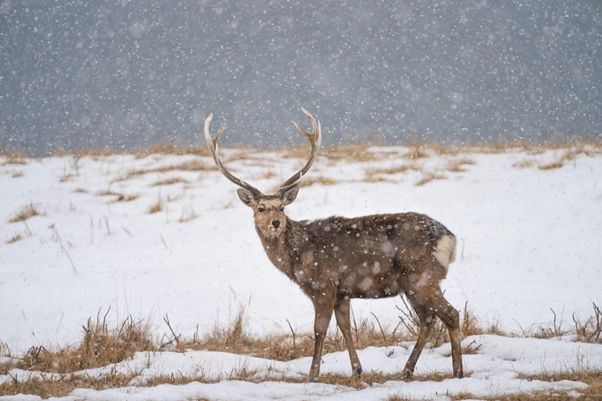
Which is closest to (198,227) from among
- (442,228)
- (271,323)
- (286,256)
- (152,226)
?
(152,226)

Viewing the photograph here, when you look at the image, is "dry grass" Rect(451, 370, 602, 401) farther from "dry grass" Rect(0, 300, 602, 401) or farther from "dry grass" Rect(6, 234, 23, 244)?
"dry grass" Rect(6, 234, 23, 244)

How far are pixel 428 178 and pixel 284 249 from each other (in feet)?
32.6

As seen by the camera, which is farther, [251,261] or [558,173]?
[558,173]

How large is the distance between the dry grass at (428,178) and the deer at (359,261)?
30.4 feet

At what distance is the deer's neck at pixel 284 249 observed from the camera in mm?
7090

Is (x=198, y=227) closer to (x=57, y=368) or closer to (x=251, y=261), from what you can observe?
(x=251, y=261)

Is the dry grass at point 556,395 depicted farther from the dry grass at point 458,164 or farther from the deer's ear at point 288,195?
the dry grass at point 458,164

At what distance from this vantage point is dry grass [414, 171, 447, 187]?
16.3 metres

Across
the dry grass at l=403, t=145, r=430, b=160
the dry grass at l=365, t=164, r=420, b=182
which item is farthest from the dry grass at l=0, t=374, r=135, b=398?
the dry grass at l=403, t=145, r=430, b=160

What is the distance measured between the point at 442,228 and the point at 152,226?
938 cm

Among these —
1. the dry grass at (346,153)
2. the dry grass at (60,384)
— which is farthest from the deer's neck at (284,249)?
the dry grass at (346,153)

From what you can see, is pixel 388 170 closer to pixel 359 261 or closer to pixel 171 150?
pixel 171 150

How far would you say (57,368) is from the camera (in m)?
6.86

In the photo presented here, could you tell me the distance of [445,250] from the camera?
21.0 ft
